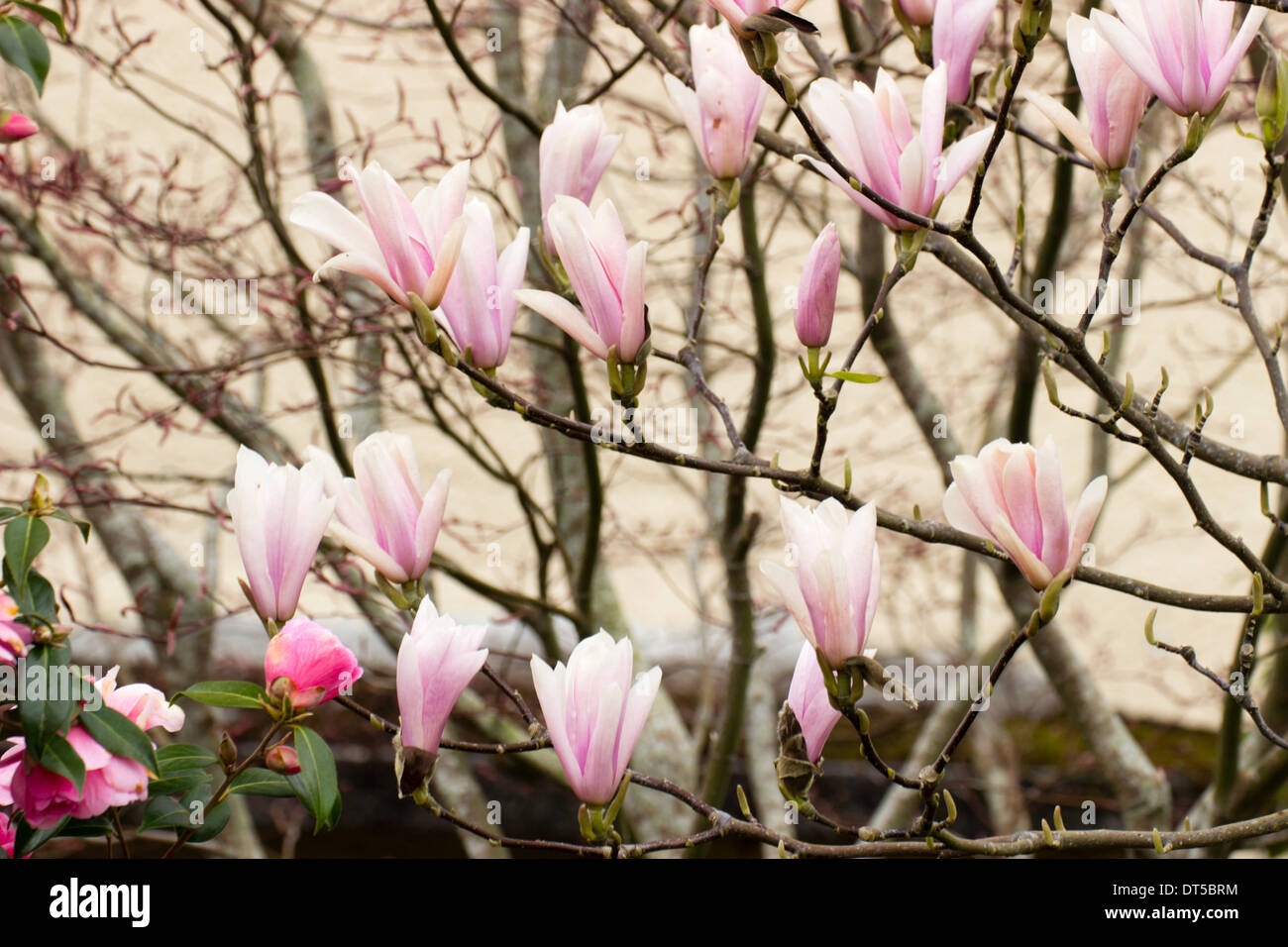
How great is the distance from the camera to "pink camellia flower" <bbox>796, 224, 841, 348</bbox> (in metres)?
0.77

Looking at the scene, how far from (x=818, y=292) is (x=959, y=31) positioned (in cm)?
29

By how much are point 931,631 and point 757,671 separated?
1.11 m

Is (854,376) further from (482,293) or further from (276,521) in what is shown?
(276,521)

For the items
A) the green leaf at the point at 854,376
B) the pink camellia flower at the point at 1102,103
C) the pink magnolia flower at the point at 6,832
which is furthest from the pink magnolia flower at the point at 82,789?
the pink camellia flower at the point at 1102,103

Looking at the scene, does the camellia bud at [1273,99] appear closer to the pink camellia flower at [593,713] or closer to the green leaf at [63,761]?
the pink camellia flower at [593,713]

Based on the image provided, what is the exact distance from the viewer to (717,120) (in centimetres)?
85

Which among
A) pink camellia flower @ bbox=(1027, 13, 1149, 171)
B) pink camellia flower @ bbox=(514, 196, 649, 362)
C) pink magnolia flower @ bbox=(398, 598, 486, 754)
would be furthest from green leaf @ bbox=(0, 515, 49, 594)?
A: pink camellia flower @ bbox=(1027, 13, 1149, 171)

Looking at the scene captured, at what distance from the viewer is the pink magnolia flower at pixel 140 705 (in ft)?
2.69

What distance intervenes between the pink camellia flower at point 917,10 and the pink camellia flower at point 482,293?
1.16 ft

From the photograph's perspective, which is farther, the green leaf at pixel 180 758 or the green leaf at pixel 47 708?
the green leaf at pixel 180 758

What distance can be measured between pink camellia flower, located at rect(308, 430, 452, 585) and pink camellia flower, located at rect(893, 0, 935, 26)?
501mm

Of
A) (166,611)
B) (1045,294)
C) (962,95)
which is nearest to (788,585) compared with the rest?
(962,95)

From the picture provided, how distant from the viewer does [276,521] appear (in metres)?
0.77

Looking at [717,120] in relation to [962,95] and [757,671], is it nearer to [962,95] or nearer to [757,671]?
[962,95]
